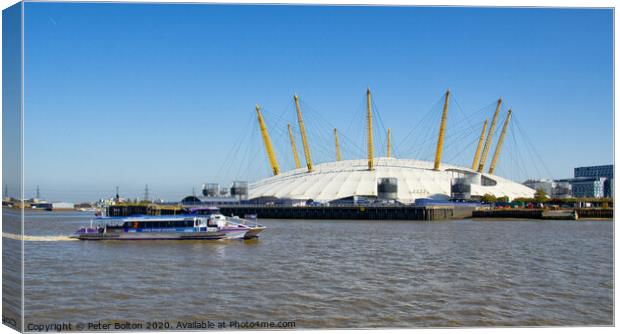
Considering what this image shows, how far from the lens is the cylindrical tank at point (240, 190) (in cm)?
8381

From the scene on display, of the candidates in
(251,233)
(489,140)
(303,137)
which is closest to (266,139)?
(303,137)

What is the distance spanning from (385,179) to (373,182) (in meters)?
3.67

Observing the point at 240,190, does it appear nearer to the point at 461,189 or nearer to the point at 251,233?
the point at 461,189

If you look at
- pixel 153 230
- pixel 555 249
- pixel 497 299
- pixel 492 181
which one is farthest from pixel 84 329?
pixel 492 181

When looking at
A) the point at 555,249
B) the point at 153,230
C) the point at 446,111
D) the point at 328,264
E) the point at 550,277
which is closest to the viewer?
the point at 550,277

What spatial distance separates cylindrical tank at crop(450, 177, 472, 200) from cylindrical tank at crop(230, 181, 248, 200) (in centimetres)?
2419

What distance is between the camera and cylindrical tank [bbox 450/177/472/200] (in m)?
80.8

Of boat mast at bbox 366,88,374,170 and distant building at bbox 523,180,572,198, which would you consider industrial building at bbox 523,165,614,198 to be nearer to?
distant building at bbox 523,180,572,198

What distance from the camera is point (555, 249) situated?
28984 millimetres

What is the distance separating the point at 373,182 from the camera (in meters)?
82.8

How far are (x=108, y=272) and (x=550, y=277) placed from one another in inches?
503

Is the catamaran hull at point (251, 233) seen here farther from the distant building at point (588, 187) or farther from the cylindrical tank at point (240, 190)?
the distant building at point (588, 187)

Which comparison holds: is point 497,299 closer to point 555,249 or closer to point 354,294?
point 354,294


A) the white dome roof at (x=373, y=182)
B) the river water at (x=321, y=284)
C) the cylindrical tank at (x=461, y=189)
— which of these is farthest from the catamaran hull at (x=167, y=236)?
the cylindrical tank at (x=461, y=189)
